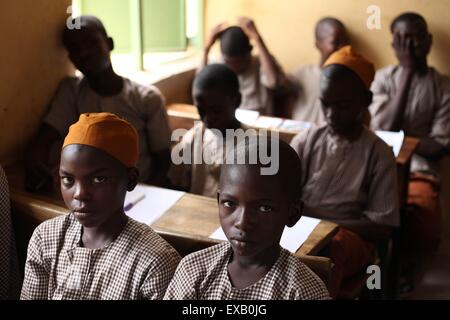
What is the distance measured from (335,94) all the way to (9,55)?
1.17 m

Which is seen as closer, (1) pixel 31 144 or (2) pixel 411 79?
(1) pixel 31 144

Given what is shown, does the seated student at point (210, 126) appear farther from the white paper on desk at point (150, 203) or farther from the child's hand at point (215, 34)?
the child's hand at point (215, 34)

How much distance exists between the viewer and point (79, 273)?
1559mm

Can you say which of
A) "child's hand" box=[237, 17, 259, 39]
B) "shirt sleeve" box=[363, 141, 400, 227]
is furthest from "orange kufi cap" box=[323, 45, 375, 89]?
"child's hand" box=[237, 17, 259, 39]

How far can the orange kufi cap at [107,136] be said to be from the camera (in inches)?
59.5

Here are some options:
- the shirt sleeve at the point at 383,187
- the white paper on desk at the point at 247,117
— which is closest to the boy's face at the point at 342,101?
the shirt sleeve at the point at 383,187

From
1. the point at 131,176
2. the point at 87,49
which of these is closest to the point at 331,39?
the point at 87,49

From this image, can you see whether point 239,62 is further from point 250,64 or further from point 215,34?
point 215,34

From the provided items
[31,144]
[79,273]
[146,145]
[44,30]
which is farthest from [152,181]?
[79,273]

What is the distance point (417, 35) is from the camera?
340cm

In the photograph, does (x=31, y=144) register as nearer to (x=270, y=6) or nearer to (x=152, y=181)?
(x=152, y=181)

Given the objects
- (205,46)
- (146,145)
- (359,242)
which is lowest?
(359,242)

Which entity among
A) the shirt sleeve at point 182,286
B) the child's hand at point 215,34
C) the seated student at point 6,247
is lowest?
the seated student at point 6,247

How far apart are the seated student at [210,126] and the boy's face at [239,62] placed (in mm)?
1035
